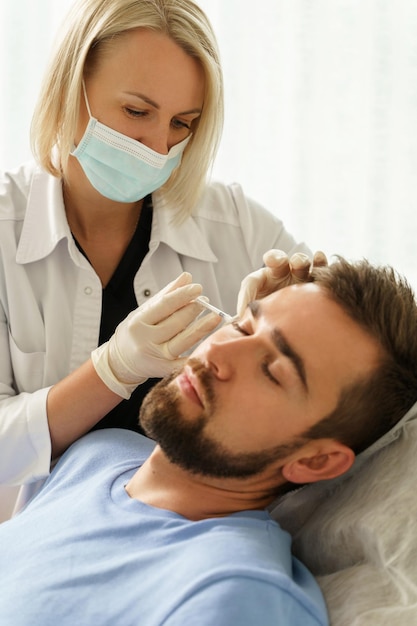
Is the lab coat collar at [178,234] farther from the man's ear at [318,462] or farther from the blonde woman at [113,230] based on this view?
the man's ear at [318,462]

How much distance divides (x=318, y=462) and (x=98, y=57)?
101 centimetres

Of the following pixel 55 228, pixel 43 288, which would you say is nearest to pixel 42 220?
pixel 55 228

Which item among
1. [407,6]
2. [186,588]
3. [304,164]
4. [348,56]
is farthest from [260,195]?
[186,588]

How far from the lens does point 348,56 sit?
3.13 meters

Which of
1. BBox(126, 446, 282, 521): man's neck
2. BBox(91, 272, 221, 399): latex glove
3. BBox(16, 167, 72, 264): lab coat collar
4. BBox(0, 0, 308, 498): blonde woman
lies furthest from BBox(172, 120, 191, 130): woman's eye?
BBox(126, 446, 282, 521): man's neck

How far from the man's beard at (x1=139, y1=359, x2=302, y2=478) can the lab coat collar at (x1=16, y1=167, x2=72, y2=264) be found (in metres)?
0.68

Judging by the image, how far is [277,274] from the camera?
5.52 ft

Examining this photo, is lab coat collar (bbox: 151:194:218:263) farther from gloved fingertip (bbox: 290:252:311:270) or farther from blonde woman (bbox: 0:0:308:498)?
gloved fingertip (bbox: 290:252:311:270)

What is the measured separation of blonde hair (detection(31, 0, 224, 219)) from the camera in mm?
1769

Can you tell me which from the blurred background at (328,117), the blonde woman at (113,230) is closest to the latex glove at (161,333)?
the blonde woman at (113,230)

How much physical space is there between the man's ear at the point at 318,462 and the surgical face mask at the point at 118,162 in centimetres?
79

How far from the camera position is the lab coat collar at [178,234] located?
2006 mm

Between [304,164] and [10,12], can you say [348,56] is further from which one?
[10,12]

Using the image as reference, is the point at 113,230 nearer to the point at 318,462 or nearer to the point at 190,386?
the point at 190,386
